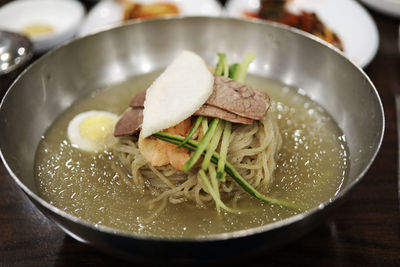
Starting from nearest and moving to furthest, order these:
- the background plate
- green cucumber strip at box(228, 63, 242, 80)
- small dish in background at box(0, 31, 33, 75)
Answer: green cucumber strip at box(228, 63, 242, 80), small dish in background at box(0, 31, 33, 75), the background plate

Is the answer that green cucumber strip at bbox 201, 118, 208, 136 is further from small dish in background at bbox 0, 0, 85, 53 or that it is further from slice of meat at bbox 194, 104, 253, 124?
small dish in background at bbox 0, 0, 85, 53

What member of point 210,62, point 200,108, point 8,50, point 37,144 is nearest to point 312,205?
point 200,108

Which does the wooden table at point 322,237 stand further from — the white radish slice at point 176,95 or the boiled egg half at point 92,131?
the white radish slice at point 176,95

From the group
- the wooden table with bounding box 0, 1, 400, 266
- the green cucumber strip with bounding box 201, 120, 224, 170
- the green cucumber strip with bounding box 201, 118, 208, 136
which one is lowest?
the wooden table with bounding box 0, 1, 400, 266

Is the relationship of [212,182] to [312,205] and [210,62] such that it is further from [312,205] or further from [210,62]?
[210,62]

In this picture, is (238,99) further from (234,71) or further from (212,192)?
(212,192)

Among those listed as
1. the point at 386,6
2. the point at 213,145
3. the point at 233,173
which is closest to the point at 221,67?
the point at 213,145

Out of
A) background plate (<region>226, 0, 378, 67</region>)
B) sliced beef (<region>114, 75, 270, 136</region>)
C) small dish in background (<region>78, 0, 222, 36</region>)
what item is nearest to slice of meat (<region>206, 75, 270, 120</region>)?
sliced beef (<region>114, 75, 270, 136</region>)
